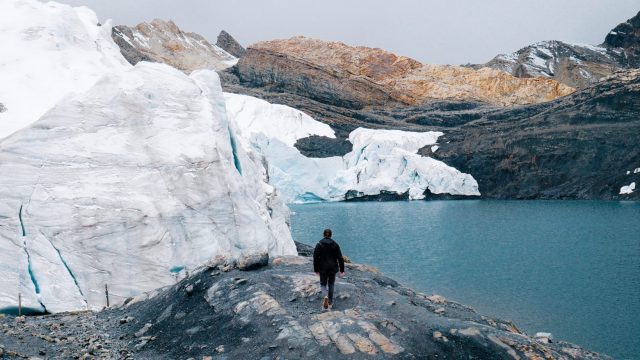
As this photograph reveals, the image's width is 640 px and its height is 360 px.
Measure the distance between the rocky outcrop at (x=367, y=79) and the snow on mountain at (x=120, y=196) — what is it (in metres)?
108

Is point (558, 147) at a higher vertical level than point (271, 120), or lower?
lower

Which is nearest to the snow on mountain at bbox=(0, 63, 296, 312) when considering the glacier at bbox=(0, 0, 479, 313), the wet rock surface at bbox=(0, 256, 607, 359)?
the glacier at bbox=(0, 0, 479, 313)

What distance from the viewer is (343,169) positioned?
93125mm

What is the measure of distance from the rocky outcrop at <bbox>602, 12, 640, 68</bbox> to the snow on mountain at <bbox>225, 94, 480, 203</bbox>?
4082 inches

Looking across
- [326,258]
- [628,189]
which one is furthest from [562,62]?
[326,258]

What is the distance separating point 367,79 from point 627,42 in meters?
86.8

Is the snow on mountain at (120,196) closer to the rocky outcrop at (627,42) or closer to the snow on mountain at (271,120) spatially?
the snow on mountain at (271,120)

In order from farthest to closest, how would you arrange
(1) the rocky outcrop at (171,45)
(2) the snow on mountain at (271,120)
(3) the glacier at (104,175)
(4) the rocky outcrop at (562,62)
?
(4) the rocky outcrop at (562,62), (1) the rocky outcrop at (171,45), (2) the snow on mountain at (271,120), (3) the glacier at (104,175)

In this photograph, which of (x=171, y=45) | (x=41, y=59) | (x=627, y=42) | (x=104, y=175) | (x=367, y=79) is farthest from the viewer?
(x=627, y=42)

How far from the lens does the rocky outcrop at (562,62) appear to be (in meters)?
159

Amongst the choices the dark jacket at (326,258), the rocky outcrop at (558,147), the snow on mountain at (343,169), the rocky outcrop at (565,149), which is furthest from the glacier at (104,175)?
the rocky outcrop at (565,149)

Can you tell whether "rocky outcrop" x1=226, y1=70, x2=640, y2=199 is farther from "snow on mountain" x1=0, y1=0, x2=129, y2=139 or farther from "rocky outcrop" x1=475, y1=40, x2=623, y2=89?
"snow on mountain" x1=0, y1=0, x2=129, y2=139

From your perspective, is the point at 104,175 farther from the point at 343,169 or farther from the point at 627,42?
the point at 627,42

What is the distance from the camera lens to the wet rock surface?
347 inches
